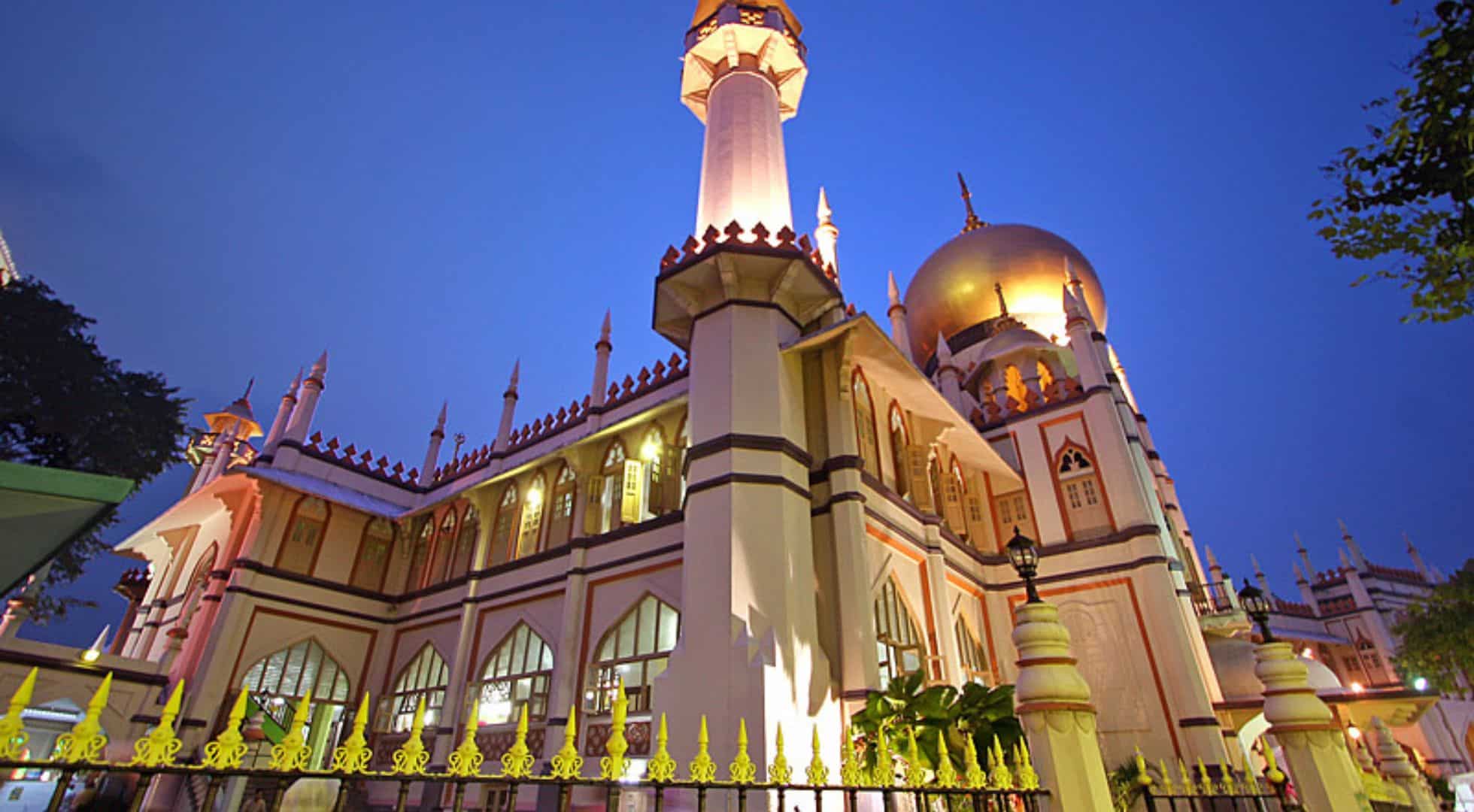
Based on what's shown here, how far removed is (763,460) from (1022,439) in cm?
965

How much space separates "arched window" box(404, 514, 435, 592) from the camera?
1847 centimetres

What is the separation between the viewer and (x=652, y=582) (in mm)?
12727

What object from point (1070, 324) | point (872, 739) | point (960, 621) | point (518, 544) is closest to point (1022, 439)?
point (1070, 324)

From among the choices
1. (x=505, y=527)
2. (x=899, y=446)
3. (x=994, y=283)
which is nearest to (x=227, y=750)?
(x=899, y=446)

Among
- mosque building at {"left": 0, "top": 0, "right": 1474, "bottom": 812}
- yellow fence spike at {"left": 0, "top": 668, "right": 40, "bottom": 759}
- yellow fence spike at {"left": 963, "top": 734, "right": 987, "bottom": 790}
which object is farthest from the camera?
mosque building at {"left": 0, "top": 0, "right": 1474, "bottom": 812}

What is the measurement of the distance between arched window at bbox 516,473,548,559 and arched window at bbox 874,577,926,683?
7.71 metres

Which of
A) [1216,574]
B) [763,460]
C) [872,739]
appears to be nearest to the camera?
[872,739]

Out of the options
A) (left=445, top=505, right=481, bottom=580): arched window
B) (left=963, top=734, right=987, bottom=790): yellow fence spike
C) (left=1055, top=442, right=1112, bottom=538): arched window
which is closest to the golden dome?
(left=1055, top=442, right=1112, bottom=538): arched window

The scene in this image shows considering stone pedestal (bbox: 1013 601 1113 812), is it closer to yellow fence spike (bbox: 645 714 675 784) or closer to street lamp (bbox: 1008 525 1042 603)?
street lamp (bbox: 1008 525 1042 603)

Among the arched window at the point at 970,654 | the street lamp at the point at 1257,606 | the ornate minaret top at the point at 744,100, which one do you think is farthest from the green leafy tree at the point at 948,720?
the ornate minaret top at the point at 744,100

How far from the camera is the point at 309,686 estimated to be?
16797 mm

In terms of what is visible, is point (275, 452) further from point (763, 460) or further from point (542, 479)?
point (763, 460)

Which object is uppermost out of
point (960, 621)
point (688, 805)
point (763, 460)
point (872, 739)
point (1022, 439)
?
point (1022, 439)

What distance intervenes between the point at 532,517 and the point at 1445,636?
2235 centimetres
